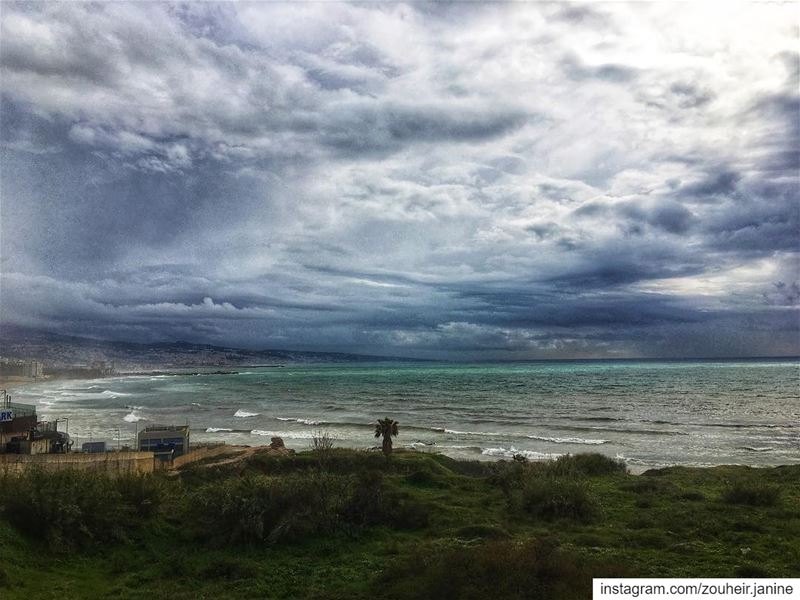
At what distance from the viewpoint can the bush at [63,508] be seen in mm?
15781

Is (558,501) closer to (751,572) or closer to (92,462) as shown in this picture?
(751,572)

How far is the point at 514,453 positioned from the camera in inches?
1687

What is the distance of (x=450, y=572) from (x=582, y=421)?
53208 mm

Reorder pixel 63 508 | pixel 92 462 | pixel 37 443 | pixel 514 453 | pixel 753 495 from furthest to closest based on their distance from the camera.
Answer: pixel 514 453 < pixel 37 443 < pixel 92 462 < pixel 753 495 < pixel 63 508

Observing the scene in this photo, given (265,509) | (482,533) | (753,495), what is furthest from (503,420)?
(265,509)

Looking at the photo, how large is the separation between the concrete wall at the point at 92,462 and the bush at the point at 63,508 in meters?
5.78

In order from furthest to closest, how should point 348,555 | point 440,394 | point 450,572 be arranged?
1. point 440,394
2. point 348,555
3. point 450,572

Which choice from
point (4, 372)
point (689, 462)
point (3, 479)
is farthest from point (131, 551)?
point (4, 372)

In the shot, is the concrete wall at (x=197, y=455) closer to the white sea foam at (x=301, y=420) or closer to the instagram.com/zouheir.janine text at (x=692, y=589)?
the instagram.com/zouheir.janine text at (x=692, y=589)

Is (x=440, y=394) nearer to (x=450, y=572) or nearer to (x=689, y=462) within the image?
(x=689, y=462)

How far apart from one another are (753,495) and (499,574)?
1396cm

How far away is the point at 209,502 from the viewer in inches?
679

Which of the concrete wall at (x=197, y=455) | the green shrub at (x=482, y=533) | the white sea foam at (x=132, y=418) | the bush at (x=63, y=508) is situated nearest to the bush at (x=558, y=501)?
the green shrub at (x=482, y=533)

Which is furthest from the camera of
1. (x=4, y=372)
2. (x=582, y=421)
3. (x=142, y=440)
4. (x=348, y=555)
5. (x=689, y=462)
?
(x=4, y=372)
